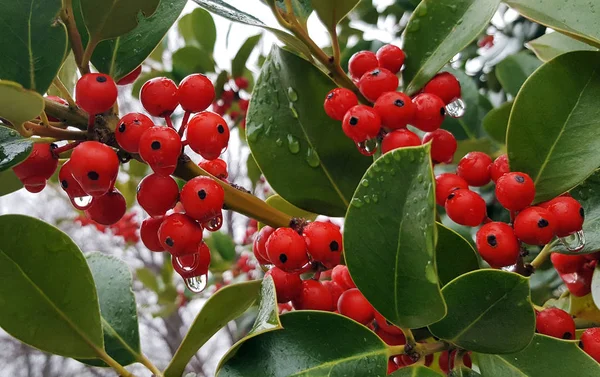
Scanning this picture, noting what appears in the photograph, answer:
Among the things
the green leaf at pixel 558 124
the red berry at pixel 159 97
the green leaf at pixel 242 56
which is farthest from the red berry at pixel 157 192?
the green leaf at pixel 242 56

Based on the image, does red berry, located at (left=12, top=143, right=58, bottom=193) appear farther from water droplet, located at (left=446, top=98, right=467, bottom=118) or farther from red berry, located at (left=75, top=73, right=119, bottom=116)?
water droplet, located at (left=446, top=98, right=467, bottom=118)

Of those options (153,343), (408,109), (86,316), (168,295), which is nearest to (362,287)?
(408,109)

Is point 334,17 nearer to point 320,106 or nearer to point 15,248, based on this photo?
point 320,106

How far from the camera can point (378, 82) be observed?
0.82m

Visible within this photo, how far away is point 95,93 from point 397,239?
361 millimetres

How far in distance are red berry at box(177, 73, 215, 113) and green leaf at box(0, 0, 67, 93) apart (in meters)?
0.15

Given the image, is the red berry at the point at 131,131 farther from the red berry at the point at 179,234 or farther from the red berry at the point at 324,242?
the red berry at the point at 324,242

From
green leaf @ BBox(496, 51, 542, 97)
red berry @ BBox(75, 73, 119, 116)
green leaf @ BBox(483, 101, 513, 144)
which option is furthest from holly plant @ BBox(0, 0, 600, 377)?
green leaf @ BBox(496, 51, 542, 97)

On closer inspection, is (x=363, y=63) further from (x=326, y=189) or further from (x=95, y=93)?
(x=95, y=93)

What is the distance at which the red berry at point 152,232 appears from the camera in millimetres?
773

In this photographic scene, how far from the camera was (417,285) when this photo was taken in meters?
0.61

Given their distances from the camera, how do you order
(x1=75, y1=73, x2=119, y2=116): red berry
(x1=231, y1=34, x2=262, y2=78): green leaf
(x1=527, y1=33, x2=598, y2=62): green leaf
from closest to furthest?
1. (x1=75, y1=73, x2=119, y2=116): red berry
2. (x1=527, y1=33, x2=598, y2=62): green leaf
3. (x1=231, y1=34, x2=262, y2=78): green leaf

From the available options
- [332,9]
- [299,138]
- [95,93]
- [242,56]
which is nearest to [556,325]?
[299,138]

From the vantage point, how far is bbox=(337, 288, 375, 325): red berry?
0.75 meters
